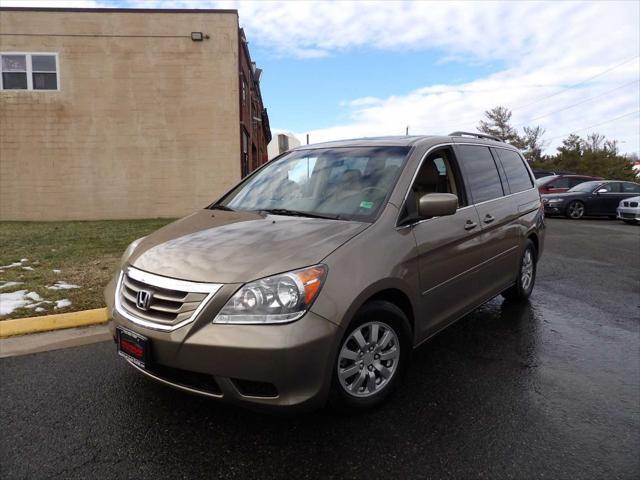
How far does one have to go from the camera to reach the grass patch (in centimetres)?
474

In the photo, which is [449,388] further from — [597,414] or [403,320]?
[597,414]

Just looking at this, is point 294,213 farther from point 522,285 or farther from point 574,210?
point 574,210

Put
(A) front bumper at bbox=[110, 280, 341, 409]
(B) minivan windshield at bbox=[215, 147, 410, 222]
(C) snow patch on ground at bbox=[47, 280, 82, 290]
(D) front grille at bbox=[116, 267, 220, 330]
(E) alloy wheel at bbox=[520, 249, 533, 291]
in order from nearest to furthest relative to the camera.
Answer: (A) front bumper at bbox=[110, 280, 341, 409], (D) front grille at bbox=[116, 267, 220, 330], (B) minivan windshield at bbox=[215, 147, 410, 222], (E) alloy wheel at bbox=[520, 249, 533, 291], (C) snow patch on ground at bbox=[47, 280, 82, 290]

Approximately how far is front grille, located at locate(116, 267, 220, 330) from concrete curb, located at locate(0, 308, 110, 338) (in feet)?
4.98

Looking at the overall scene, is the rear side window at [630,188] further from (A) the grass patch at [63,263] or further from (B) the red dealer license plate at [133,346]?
(B) the red dealer license plate at [133,346]

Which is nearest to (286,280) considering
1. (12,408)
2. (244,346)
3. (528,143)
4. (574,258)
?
(244,346)

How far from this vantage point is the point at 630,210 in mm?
14969

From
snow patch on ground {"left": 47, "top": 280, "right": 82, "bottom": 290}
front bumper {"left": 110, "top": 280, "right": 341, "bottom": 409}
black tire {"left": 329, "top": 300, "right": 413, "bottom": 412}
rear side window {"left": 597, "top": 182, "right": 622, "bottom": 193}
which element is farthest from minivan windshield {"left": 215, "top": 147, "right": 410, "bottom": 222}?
rear side window {"left": 597, "top": 182, "right": 622, "bottom": 193}

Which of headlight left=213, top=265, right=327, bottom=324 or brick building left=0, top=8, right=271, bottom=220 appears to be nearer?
headlight left=213, top=265, right=327, bottom=324

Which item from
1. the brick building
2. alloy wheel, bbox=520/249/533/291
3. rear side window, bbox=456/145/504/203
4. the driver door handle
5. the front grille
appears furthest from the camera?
the brick building

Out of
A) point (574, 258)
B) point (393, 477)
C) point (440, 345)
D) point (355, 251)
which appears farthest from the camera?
point (574, 258)

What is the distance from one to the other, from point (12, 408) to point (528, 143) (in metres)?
57.9

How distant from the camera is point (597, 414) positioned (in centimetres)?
277

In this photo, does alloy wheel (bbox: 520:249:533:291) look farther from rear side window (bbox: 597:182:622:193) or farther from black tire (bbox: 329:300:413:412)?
rear side window (bbox: 597:182:622:193)
